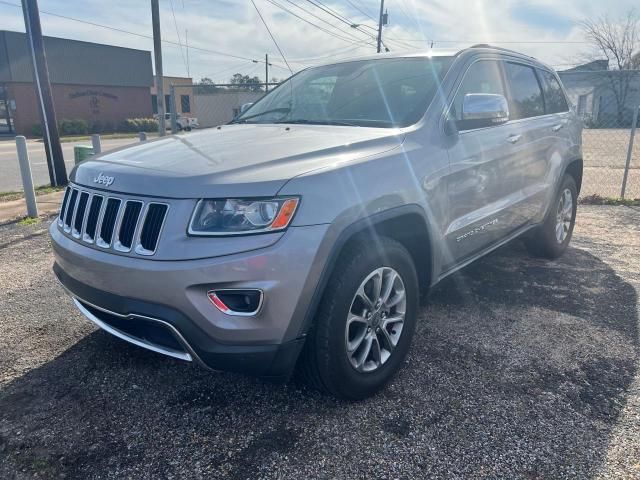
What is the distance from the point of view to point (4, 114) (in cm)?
3362

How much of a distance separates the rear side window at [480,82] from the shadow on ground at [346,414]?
1.54 metres

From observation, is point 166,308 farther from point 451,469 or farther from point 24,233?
point 24,233

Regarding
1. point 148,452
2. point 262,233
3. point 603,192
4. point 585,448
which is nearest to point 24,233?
point 148,452

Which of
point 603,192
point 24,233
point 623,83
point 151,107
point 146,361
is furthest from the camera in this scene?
point 151,107

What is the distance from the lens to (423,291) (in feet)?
10.5

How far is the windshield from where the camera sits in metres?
3.14

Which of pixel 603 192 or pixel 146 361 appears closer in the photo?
pixel 146 361

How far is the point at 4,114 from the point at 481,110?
3843 cm

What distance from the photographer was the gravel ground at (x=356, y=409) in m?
2.23

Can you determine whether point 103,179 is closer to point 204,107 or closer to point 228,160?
point 228,160

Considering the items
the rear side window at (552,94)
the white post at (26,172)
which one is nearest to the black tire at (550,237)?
the rear side window at (552,94)

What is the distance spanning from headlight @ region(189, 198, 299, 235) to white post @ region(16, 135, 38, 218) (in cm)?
579

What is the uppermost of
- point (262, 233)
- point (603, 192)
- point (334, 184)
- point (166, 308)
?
point (334, 184)

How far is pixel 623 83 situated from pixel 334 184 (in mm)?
38965
